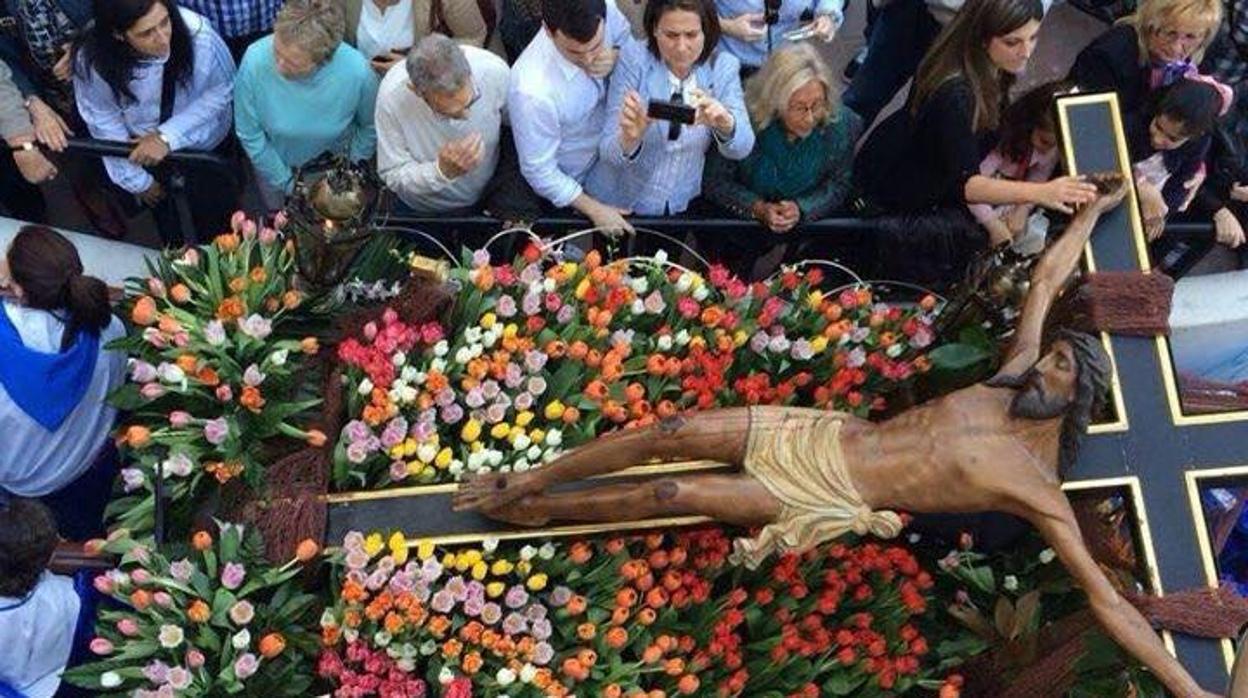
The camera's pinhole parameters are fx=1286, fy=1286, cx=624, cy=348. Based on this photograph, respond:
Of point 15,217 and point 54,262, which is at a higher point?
point 54,262

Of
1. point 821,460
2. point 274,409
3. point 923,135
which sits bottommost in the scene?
point 274,409

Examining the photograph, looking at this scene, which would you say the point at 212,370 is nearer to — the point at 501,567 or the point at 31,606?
the point at 31,606

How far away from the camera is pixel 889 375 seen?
150 inches

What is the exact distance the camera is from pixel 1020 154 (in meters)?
4.45

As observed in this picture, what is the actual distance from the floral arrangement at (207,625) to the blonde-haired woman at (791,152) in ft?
6.43

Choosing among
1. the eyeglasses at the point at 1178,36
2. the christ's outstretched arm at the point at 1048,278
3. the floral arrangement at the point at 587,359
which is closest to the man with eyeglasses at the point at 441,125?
the floral arrangement at the point at 587,359

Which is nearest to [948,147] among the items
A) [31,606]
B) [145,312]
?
[145,312]

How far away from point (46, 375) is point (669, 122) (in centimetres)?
207

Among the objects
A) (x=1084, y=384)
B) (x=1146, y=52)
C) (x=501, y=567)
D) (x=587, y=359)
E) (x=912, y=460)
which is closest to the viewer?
(x=1084, y=384)

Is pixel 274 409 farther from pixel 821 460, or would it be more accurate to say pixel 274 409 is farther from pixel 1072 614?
pixel 1072 614

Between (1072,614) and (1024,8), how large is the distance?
1904 millimetres

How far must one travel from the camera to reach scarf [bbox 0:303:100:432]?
372 centimetres

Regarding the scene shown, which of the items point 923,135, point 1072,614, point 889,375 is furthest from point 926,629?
point 923,135

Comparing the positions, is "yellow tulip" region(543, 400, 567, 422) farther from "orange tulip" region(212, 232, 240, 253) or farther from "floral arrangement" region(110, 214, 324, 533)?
"orange tulip" region(212, 232, 240, 253)
